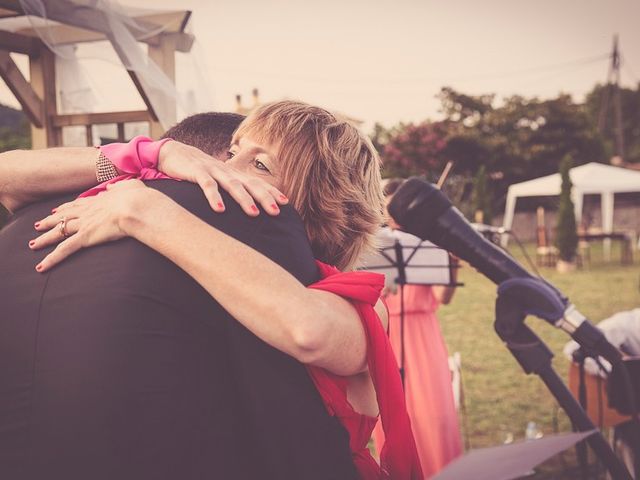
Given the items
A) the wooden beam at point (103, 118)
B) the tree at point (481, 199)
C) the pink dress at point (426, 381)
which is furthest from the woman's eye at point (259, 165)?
the tree at point (481, 199)

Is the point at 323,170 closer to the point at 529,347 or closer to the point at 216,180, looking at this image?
the point at 216,180

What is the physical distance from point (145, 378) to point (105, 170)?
58 cm

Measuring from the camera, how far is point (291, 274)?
3.89ft

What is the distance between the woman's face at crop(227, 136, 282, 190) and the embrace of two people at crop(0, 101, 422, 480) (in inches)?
7.9

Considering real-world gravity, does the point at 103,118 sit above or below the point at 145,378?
above

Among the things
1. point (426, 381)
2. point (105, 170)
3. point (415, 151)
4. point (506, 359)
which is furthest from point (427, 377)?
point (415, 151)

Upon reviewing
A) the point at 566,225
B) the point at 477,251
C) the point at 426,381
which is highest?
the point at 477,251

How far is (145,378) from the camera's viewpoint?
3.57ft

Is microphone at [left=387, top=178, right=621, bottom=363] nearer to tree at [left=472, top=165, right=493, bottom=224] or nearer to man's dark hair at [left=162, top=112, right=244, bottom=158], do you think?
man's dark hair at [left=162, top=112, right=244, bottom=158]

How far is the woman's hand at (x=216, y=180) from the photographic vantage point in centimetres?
119

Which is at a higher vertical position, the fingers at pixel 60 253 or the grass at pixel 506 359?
the fingers at pixel 60 253

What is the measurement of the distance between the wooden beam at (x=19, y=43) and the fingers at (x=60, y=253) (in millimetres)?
3583

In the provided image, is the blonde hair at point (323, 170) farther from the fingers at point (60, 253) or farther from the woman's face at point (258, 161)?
the fingers at point (60, 253)

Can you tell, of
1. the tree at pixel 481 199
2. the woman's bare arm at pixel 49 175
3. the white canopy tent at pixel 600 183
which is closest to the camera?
the woman's bare arm at pixel 49 175
